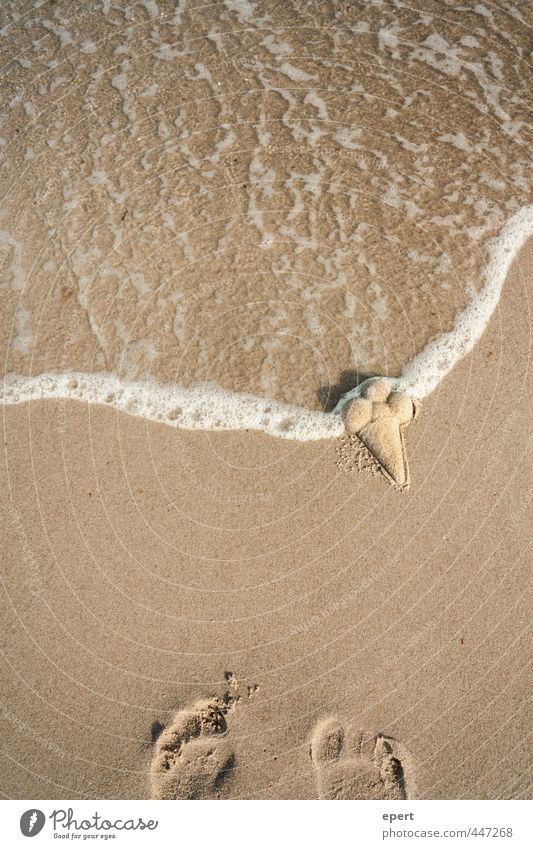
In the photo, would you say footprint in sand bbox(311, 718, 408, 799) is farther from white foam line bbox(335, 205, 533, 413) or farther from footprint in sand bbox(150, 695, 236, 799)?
white foam line bbox(335, 205, 533, 413)

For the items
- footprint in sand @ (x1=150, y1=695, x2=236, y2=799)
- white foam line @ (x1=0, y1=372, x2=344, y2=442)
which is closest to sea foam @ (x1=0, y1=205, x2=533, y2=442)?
white foam line @ (x1=0, y1=372, x2=344, y2=442)

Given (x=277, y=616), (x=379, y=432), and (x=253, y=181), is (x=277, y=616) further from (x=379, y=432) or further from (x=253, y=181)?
(x=253, y=181)

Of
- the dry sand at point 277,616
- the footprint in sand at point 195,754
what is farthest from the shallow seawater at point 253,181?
the footprint in sand at point 195,754

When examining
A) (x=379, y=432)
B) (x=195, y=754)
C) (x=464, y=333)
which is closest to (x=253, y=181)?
(x=464, y=333)

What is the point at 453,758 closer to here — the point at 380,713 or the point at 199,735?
the point at 380,713
